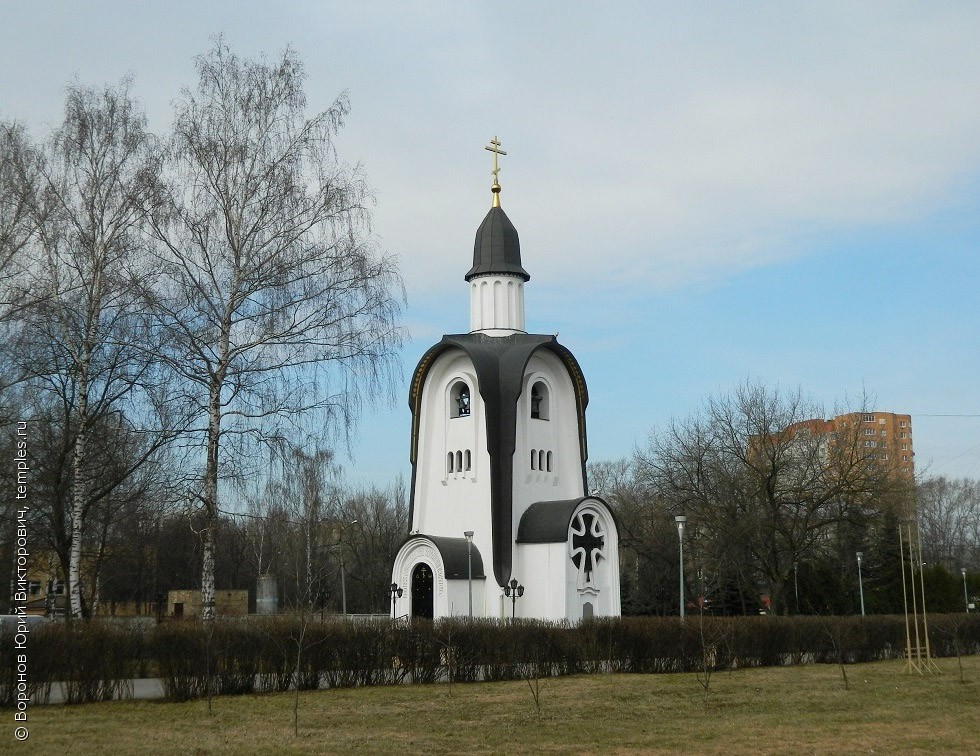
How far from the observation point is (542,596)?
31.1 meters

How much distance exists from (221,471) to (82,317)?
13.3 ft

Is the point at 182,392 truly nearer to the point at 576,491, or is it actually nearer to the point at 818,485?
the point at 576,491

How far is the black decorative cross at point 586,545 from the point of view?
31728 millimetres

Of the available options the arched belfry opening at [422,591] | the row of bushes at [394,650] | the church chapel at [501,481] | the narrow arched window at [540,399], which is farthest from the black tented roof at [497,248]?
the row of bushes at [394,650]

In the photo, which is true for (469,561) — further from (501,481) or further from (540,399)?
(540,399)

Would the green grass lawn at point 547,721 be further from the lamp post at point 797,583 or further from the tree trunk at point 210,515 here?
the lamp post at point 797,583

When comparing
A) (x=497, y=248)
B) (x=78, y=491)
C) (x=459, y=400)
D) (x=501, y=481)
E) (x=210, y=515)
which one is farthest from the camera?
(x=497, y=248)

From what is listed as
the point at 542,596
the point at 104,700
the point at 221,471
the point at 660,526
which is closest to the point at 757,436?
the point at 660,526

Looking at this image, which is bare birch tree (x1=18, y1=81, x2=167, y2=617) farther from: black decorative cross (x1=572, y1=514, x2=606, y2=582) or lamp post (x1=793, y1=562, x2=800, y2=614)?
lamp post (x1=793, y1=562, x2=800, y2=614)

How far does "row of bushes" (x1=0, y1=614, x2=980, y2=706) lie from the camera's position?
52.5ft

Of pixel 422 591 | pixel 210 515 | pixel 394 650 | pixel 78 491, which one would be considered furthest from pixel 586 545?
pixel 78 491

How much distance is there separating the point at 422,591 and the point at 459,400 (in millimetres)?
6086

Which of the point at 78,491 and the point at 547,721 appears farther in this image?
the point at 78,491

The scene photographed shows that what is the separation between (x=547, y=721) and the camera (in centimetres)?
1445
